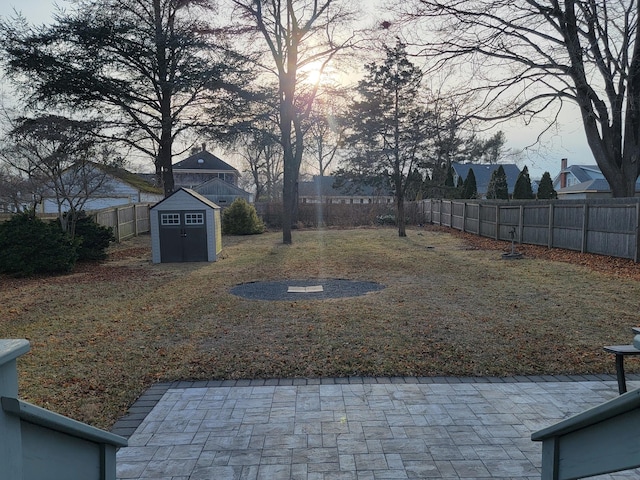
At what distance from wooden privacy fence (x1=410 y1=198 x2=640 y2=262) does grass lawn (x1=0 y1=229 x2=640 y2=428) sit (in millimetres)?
1795

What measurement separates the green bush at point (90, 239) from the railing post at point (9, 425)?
13.9 meters

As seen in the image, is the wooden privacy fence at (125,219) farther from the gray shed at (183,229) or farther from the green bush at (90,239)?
the gray shed at (183,229)

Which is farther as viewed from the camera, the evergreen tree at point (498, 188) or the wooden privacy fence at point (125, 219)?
the evergreen tree at point (498, 188)

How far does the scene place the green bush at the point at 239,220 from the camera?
2380 cm

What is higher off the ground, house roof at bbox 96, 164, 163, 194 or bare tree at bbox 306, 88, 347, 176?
bare tree at bbox 306, 88, 347, 176

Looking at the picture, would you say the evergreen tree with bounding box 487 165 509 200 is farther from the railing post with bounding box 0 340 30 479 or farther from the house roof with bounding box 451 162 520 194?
the railing post with bounding box 0 340 30 479

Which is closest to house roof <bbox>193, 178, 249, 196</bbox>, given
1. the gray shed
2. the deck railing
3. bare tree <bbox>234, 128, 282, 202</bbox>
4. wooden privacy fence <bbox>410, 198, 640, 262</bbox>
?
bare tree <bbox>234, 128, 282, 202</bbox>

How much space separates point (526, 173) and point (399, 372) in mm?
31433

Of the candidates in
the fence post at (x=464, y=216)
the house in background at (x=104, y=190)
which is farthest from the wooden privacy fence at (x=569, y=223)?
the house in background at (x=104, y=190)

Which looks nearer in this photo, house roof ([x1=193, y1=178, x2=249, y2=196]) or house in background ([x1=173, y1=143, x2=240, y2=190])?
house roof ([x1=193, y1=178, x2=249, y2=196])

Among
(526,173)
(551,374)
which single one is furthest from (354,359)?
(526,173)

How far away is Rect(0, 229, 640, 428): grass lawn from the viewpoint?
4453mm

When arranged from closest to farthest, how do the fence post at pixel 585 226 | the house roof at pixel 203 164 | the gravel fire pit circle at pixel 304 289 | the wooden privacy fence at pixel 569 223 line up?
the gravel fire pit circle at pixel 304 289
the wooden privacy fence at pixel 569 223
the fence post at pixel 585 226
the house roof at pixel 203 164

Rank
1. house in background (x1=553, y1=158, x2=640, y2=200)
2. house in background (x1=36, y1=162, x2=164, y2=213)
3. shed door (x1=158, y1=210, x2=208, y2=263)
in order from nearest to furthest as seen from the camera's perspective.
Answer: shed door (x1=158, y1=210, x2=208, y2=263) < house in background (x1=36, y1=162, x2=164, y2=213) < house in background (x1=553, y1=158, x2=640, y2=200)
